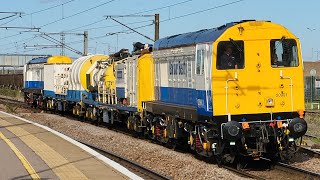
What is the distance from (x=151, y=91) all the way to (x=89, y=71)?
974cm

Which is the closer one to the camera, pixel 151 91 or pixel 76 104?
pixel 151 91

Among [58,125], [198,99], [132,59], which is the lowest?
[58,125]

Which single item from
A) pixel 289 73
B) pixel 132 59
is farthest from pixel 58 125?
pixel 289 73

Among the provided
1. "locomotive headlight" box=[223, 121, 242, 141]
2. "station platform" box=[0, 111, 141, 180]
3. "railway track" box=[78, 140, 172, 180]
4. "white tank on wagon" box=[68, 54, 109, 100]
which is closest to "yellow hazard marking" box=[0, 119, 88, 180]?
"station platform" box=[0, 111, 141, 180]

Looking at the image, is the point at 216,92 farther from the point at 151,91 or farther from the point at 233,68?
the point at 151,91

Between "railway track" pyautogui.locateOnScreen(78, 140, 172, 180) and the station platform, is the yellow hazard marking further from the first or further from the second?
"railway track" pyautogui.locateOnScreen(78, 140, 172, 180)

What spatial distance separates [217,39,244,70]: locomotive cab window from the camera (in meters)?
13.0

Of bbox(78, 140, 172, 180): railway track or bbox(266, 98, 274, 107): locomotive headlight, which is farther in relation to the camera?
bbox(266, 98, 274, 107): locomotive headlight

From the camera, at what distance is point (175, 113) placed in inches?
606

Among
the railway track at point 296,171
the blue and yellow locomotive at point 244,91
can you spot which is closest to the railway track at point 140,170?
the blue and yellow locomotive at point 244,91

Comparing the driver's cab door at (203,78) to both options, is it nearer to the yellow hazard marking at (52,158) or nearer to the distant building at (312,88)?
the yellow hazard marking at (52,158)

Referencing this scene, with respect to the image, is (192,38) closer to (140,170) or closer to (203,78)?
(203,78)

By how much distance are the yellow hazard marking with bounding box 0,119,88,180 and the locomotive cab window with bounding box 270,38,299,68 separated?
5.85 meters

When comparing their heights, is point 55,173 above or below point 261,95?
below
